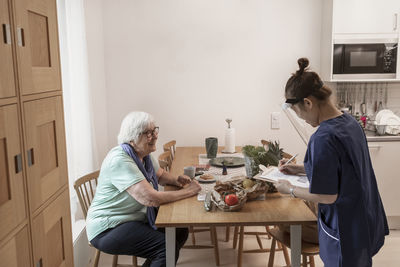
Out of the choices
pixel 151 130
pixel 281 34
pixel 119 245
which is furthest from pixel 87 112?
pixel 281 34

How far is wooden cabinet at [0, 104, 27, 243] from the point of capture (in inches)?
59.9

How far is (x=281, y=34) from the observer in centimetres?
405

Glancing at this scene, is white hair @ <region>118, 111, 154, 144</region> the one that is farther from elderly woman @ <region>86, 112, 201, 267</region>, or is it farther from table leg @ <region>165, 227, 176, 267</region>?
table leg @ <region>165, 227, 176, 267</region>

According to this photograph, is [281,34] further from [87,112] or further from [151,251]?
[151,251]

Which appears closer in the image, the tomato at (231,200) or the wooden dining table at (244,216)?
the wooden dining table at (244,216)

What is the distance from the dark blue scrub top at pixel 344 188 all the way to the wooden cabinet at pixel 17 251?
121cm

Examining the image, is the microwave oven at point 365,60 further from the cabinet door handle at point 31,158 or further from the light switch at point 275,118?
the cabinet door handle at point 31,158

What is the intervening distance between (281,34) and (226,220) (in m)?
2.51

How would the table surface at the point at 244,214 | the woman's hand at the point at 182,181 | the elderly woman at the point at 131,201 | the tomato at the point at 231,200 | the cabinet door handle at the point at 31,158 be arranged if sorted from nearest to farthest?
1. the cabinet door handle at the point at 31,158
2. the table surface at the point at 244,214
3. the tomato at the point at 231,200
4. the elderly woman at the point at 131,201
5. the woman's hand at the point at 182,181

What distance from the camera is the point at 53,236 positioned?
206cm

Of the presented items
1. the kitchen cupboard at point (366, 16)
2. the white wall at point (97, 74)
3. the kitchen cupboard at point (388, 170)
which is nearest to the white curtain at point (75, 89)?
the white wall at point (97, 74)

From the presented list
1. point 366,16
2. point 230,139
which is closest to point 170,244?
point 230,139

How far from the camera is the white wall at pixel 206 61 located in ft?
13.1

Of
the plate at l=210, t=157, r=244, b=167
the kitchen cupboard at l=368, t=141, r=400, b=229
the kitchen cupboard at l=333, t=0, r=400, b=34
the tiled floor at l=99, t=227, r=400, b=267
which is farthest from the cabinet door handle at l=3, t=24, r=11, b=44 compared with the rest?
the kitchen cupboard at l=368, t=141, r=400, b=229
